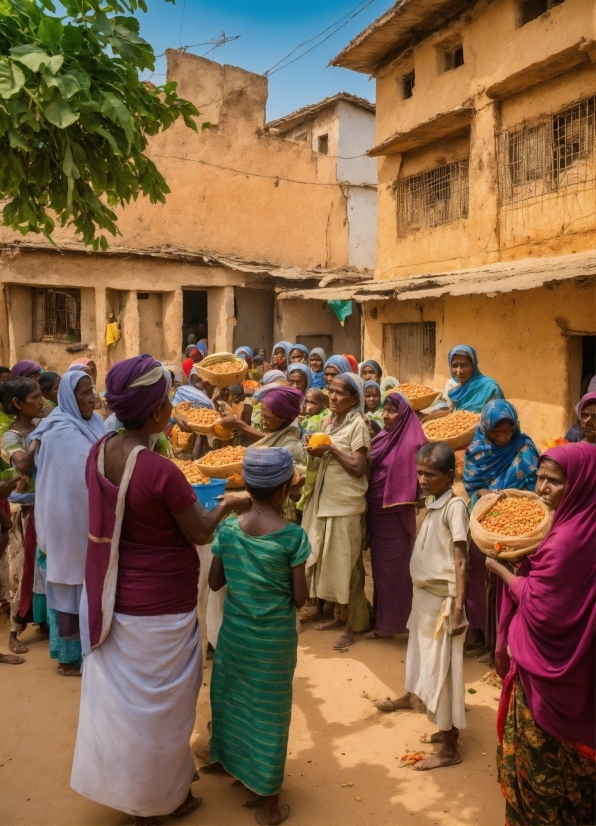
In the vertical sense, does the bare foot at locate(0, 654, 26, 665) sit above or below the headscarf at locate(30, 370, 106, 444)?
below

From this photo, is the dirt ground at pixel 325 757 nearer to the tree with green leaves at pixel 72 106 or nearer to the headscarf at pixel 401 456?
the headscarf at pixel 401 456

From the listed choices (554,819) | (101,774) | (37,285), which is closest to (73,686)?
(101,774)

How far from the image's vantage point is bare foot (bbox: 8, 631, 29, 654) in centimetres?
515

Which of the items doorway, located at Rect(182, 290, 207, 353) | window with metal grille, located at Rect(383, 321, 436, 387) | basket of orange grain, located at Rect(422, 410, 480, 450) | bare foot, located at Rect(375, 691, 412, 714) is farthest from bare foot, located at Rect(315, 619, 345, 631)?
doorway, located at Rect(182, 290, 207, 353)

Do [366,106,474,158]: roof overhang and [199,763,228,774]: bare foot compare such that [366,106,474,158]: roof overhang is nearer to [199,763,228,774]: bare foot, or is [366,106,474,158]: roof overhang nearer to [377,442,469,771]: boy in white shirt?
[377,442,469,771]: boy in white shirt

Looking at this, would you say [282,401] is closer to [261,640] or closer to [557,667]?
[261,640]

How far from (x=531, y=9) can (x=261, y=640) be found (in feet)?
37.9

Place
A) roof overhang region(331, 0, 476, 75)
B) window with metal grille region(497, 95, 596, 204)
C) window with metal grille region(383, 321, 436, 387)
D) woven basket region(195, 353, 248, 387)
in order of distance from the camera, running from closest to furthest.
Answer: woven basket region(195, 353, 248, 387) → window with metal grille region(497, 95, 596, 204) → roof overhang region(331, 0, 476, 75) → window with metal grille region(383, 321, 436, 387)

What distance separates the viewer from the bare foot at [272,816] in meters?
3.17

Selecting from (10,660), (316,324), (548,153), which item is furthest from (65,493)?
(316,324)

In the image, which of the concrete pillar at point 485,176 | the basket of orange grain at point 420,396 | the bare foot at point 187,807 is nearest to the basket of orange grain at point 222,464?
the bare foot at point 187,807

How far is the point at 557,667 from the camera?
2.63 metres

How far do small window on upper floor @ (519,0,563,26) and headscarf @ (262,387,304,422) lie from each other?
9.18 m

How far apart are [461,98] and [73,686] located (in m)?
11.3
